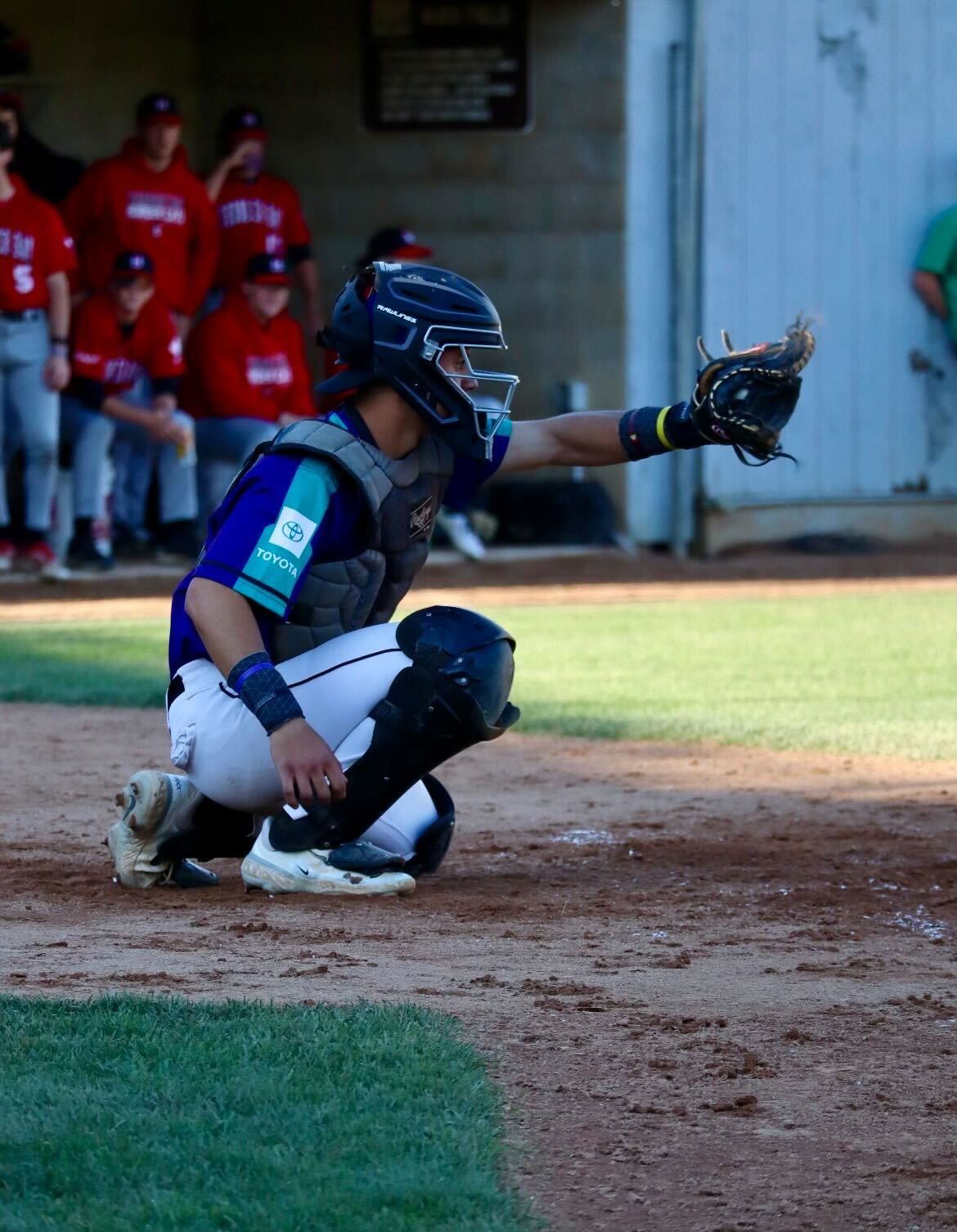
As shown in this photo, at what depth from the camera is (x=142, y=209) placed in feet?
34.7

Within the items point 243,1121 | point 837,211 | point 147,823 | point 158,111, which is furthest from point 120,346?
point 243,1121

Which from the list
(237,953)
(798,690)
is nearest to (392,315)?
(237,953)

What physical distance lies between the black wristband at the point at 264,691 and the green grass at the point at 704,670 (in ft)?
9.69

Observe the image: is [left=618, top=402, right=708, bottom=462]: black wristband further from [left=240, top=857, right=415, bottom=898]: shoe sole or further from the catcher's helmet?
[left=240, top=857, right=415, bottom=898]: shoe sole

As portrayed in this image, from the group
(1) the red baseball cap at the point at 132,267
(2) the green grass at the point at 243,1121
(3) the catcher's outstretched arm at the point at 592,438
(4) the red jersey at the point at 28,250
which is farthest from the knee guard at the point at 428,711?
(1) the red baseball cap at the point at 132,267

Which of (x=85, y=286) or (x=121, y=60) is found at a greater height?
(x=121, y=60)

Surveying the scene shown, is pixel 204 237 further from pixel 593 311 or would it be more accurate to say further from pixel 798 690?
pixel 798 690

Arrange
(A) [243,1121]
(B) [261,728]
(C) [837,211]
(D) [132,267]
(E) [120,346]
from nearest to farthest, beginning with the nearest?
(A) [243,1121]
(B) [261,728]
(D) [132,267]
(E) [120,346]
(C) [837,211]

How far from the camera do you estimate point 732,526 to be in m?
13.0

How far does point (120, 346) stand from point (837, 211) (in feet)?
→ 17.6

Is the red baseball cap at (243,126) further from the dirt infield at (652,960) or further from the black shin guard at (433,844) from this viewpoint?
the black shin guard at (433,844)

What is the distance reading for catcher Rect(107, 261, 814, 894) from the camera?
11.9 ft

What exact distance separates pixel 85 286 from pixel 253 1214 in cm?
911

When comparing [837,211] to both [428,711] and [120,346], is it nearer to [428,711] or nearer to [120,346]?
[120,346]
